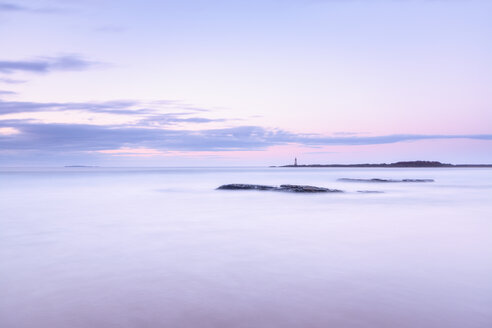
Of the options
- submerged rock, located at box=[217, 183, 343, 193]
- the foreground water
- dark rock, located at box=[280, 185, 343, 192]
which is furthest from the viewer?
submerged rock, located at box=[217, 183, 343, 193]

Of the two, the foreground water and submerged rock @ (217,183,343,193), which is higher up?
submerged rock @ (217,183,343,193)

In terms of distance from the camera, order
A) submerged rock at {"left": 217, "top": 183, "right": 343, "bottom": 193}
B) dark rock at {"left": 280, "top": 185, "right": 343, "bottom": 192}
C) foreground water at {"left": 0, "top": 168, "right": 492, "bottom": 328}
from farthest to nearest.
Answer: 1. submerged rock at {"left": 217, "top": 183, "right": 343, "bottom": 193}
2. dark rock at {"left": 280, "top": 185, "right": 343, "bottom": 192}
3. foreground water at {"left": 0, "top": 168, "right": 492, "bottom": 328}

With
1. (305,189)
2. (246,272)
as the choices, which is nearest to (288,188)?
(305,189)

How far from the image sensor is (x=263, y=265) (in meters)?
8.88

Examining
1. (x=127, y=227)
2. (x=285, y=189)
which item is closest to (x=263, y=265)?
(x=127, y=227)

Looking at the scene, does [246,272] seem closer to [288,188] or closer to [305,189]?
[305,189]

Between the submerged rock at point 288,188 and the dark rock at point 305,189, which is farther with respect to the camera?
the submerged rock at point 288,188

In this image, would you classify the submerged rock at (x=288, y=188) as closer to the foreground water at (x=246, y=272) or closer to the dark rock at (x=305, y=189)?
the dark rock at (x=305, y=189)

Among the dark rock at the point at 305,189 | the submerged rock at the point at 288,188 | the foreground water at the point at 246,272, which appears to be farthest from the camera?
the submerged rock at the point at 288,188

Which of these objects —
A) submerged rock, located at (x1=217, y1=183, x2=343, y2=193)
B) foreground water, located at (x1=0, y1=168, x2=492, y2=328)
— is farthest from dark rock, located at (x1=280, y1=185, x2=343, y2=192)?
foreground water, located at (x1=0, y1=168, x2=492, y2=328)

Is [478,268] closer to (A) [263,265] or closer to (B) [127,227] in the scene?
(A) [263,265]

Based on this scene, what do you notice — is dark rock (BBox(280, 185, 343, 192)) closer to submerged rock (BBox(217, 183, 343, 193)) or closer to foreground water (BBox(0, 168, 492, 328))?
submerged rock (BBox(217, 183, 343, 193))

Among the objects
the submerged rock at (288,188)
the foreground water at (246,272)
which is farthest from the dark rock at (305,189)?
the foreground water at (246,272)

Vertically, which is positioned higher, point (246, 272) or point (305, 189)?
point (305, 189)
